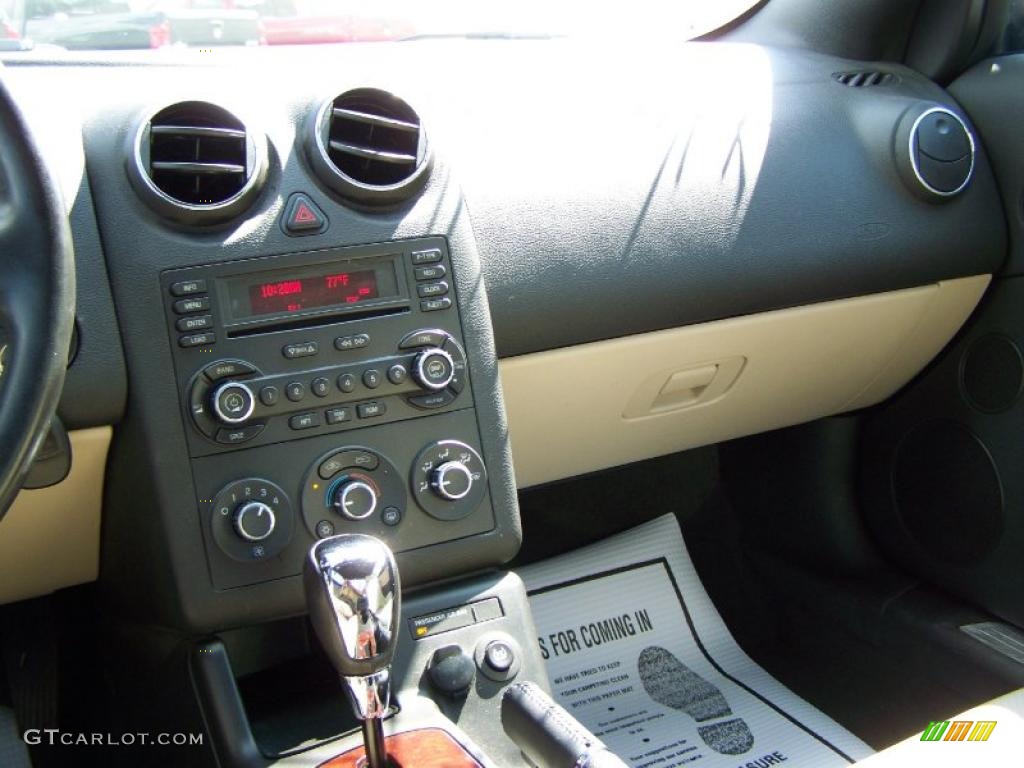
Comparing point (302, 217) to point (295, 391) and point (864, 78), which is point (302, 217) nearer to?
point (295, 391)

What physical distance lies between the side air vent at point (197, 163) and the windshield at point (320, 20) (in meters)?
0.33

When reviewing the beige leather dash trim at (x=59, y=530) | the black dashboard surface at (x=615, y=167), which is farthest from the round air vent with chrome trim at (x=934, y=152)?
the beige leather dash trim at (x=59, y=530)

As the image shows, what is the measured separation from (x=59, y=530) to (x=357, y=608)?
53cm

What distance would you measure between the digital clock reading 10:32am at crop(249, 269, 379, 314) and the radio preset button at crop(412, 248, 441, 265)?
5 centimetres

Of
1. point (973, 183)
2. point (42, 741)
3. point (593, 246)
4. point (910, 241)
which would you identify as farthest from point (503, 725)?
point (973, 183)

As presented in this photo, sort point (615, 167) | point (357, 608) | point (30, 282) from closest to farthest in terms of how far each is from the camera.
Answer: point (30, 282), point (357, 608), point (615, 167)

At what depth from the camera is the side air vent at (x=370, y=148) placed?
1.22 metres

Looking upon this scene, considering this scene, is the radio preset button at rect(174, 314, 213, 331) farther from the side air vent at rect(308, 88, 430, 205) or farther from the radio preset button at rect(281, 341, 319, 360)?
the side air vent at rect(308, 88, 430, 205)

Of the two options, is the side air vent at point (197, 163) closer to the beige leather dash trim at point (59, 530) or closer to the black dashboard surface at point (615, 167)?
the black dashboard surface at point (615, 167)

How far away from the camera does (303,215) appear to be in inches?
47.2

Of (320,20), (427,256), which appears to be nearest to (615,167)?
(427,256)

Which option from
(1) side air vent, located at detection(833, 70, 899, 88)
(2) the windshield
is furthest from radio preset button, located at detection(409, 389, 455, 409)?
(1) side air vent, located at detection(833, 70, 899, 88)

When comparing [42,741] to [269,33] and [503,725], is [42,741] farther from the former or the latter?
[269,33]

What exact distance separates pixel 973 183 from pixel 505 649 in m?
1.02
